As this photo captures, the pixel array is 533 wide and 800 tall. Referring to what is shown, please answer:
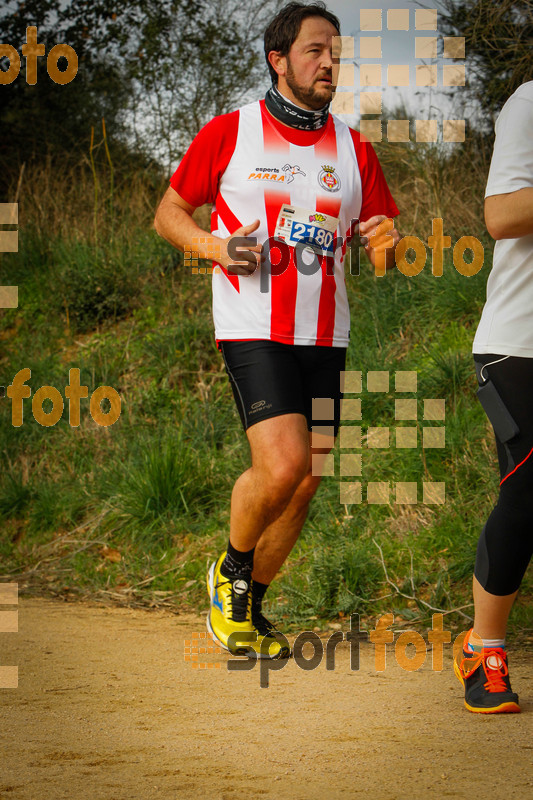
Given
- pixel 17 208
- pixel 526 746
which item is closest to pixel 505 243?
pixel 526 746

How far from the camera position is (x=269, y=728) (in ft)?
9.60

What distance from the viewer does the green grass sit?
5.04 m

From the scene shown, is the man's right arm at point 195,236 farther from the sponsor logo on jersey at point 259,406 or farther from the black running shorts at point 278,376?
the sponsor logo on jersey at point 259,406

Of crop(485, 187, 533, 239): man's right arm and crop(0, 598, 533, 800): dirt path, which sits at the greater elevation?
crop(485, 187, 533, 239): man's right arm

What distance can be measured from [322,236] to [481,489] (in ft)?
7.21

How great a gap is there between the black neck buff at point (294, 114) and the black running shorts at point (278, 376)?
1.01m

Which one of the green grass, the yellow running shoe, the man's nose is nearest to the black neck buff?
the man's nose

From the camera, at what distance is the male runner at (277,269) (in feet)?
12.3

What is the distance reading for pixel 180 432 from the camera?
674cm

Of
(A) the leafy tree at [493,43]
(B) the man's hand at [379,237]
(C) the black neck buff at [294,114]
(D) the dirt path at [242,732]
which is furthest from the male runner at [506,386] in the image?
(A) the leafy tree at [493,43]

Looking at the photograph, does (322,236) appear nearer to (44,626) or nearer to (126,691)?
(126,691)

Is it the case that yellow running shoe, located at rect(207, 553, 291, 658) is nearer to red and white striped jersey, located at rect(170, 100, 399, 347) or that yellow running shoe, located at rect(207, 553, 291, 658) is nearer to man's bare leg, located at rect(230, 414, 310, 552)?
man's bare leg, located at rect(230, 414, 310, 552)

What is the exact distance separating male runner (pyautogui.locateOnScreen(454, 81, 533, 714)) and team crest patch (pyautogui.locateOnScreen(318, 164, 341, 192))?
1042 millimetres

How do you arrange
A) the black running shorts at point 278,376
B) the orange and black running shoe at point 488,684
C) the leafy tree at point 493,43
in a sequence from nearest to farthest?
the orange and black running shoe at point 488,684
the black running shorts at point 278,376
the leafy tree at point 493,43
